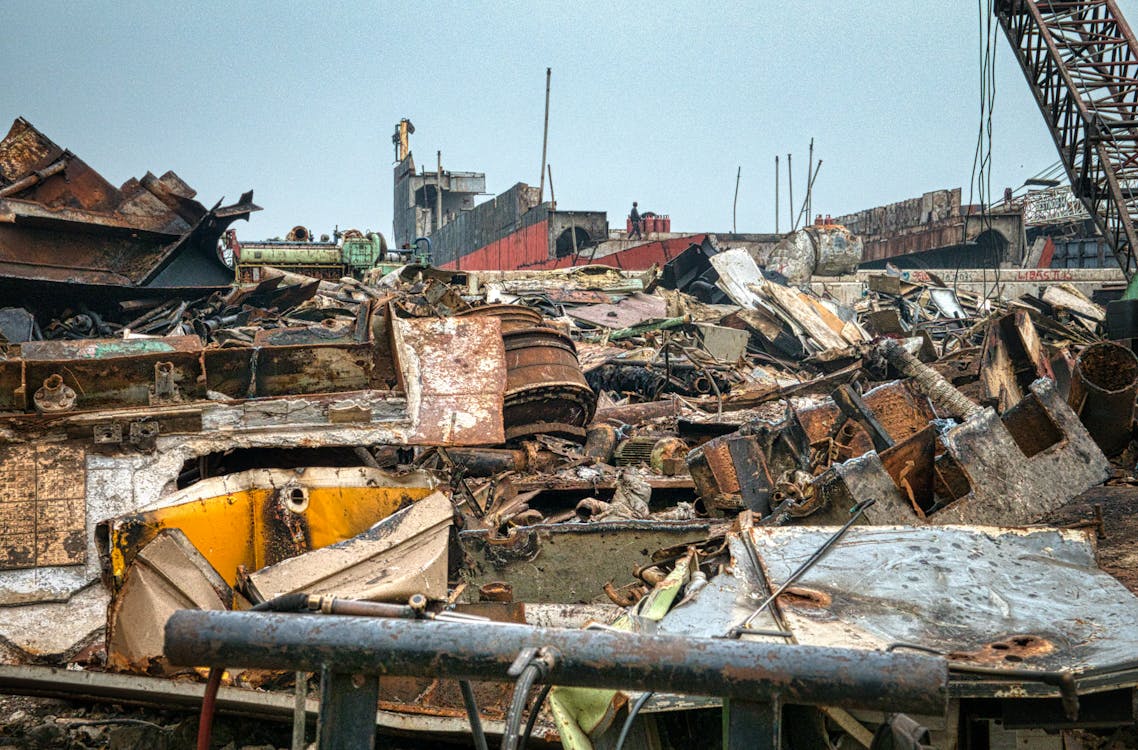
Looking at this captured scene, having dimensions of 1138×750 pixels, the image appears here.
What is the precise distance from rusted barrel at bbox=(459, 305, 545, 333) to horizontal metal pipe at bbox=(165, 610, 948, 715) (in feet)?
20.6

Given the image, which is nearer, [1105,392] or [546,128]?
[1105,392]

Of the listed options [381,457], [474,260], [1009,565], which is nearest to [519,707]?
[1009,565]

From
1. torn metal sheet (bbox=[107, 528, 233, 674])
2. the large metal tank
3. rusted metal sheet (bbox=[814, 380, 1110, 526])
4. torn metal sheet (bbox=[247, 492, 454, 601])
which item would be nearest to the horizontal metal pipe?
torn metal sheet (bbox=[247, 492, 454, 601])

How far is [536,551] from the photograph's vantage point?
461 cm

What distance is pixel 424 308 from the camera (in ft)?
29.6

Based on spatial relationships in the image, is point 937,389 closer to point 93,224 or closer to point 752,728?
point 752,728

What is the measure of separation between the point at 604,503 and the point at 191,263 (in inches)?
365

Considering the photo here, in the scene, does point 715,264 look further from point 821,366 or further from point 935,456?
point 935,456

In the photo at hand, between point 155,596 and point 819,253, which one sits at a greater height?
point 819,253

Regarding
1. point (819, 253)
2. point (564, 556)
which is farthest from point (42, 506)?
point (819, 253)

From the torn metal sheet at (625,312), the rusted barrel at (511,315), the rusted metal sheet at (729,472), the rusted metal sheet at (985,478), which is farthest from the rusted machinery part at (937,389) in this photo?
the torn metal sheet at (625,312)

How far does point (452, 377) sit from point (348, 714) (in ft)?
12.8

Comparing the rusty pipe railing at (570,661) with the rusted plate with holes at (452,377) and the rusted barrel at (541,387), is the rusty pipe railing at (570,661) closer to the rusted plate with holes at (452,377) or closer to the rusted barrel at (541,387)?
the rusted plate with holes at (452,377)

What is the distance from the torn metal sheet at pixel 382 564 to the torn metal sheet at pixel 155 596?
0.18 metres
